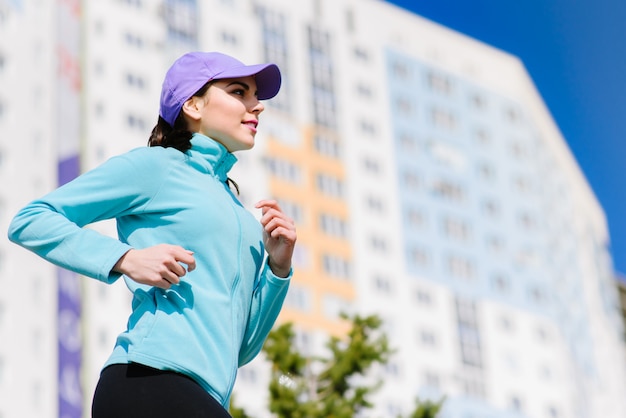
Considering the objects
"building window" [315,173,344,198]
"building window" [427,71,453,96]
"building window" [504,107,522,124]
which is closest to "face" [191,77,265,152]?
"building window" [315,173,344,198]

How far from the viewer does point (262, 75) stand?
17.4 feet

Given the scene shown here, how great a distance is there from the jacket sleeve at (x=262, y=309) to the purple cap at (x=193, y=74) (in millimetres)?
750

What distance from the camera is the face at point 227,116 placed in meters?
5.15

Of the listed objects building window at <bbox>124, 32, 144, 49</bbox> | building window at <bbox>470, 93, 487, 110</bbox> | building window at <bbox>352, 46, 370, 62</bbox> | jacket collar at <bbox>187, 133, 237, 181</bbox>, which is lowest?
building window at <bbox>470, 93, 487, 110</bbox>

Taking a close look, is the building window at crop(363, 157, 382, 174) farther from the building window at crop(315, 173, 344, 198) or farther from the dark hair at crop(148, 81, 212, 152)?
the dark hair at crop(148, 81, 212, 152)

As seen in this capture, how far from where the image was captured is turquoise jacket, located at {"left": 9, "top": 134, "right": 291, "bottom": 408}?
459 cm

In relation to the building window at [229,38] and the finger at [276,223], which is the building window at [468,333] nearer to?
the building window at [229,38]

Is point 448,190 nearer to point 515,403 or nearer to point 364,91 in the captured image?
point 364,91

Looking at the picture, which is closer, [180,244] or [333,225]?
[180,244]

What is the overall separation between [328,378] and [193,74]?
16109 mm

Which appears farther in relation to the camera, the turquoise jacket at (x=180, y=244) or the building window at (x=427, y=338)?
the building window at (x=427, y=338)

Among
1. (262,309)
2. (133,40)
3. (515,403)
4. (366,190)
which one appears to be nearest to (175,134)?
(262,309)

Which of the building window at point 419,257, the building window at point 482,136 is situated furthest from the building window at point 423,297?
the building window at point 482,136

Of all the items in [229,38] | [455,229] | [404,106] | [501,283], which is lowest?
[501,283]
